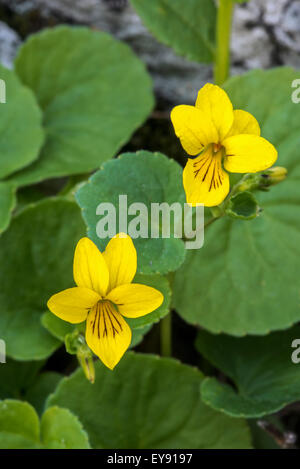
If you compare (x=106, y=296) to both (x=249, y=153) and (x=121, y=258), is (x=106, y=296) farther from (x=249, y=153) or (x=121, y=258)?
(x=249, y=153)

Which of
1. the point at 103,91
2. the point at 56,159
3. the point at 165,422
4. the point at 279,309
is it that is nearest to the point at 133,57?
the point at 103,91

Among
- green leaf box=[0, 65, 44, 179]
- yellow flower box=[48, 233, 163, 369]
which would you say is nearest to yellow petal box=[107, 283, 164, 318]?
yellow flower box=[48, 233, 163, 369]

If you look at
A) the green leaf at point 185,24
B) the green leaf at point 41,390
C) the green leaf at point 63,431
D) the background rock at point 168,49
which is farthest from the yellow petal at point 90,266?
the background rock at point 168,49

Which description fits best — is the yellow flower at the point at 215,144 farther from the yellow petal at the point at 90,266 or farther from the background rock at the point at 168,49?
the background rock at the point at 168,49

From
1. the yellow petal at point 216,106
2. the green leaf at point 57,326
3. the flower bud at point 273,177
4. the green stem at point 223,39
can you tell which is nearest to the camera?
the yellow petal at point 216,106
